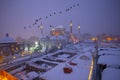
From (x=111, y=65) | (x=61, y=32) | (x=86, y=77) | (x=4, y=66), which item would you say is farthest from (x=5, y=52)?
(x=61, y=32)

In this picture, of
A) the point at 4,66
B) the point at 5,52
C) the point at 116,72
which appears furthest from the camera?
the point at 5,52

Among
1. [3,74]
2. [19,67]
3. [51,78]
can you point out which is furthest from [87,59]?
[3,74]

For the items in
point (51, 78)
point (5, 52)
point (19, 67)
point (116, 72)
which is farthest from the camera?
point (5, 52)

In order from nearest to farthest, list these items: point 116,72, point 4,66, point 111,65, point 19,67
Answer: point 116,72 < point 111,65 < point 4,66 < point 19,67

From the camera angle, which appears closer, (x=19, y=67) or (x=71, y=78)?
(x=71, y=78)

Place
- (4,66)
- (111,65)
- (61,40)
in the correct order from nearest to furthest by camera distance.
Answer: (111,65), (4,66), (61,40)

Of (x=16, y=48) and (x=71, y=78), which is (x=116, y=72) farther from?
(x=16, y=48)

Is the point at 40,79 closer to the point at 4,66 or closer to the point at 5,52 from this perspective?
the point at 4,66

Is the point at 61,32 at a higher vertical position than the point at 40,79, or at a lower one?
higher

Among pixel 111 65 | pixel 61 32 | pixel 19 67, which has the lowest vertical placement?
pixel 19 67
